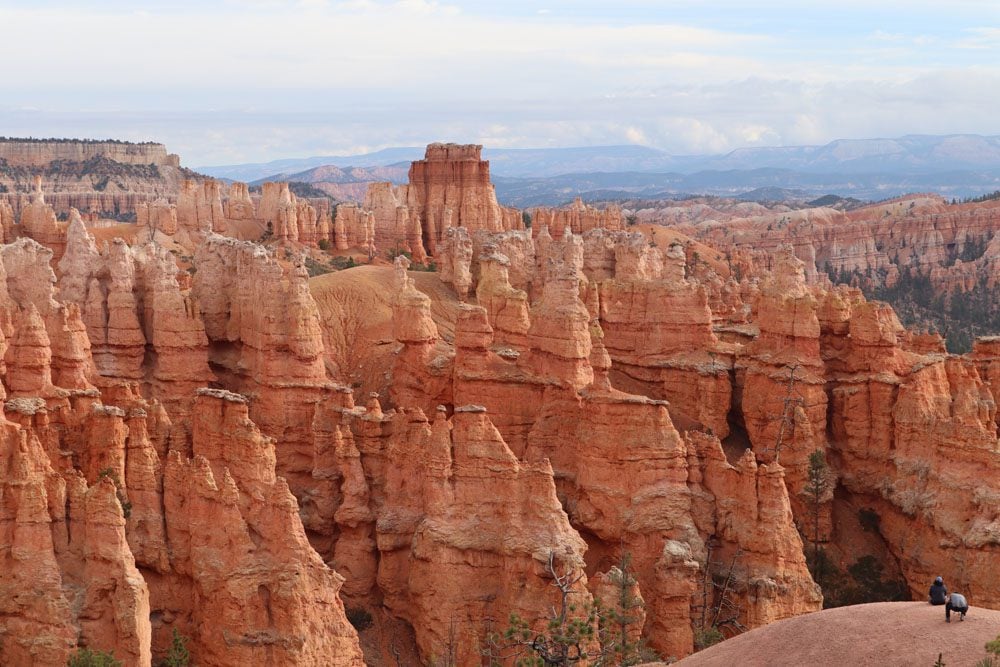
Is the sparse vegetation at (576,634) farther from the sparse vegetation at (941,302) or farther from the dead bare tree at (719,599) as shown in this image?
the sparse vegetation at (941,302)

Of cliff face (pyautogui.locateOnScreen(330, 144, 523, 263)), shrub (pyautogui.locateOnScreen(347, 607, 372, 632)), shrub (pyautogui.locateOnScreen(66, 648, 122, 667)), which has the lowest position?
shrub (pyautogui.locateOnScreen(347, 607, 372, 632))

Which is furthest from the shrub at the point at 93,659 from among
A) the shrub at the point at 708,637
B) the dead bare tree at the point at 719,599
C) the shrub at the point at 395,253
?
the shrub at the point at 395,253

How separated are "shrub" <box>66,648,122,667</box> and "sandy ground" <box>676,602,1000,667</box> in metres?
12.1

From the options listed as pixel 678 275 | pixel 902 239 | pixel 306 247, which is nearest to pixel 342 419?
pixel 678 275

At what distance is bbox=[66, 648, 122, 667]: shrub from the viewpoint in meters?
25.0

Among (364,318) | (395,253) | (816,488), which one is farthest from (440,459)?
(395,253)

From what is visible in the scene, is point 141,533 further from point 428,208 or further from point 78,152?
point 78,152

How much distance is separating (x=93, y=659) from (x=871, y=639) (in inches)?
613

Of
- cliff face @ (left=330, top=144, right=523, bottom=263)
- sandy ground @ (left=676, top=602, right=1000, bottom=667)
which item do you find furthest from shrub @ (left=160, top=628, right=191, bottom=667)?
cliff face @ (left=330, top=144, right=523, bottom=263)

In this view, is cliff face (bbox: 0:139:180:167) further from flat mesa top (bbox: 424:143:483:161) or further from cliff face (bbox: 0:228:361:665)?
cliff face (bbox: 0:228:361:665)

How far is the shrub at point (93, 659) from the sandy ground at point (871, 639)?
39.7ft

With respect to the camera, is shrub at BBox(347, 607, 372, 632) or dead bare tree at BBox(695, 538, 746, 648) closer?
dead bare tree at BBox(695, 538, 746, 648)

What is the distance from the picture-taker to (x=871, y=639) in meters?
20.1

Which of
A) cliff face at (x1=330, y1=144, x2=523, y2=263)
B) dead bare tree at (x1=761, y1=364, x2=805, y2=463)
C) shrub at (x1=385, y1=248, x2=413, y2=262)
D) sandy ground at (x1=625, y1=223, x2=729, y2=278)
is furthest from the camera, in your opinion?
sandy ground at (x1=625, y1=223, x2=729, y2=278)
